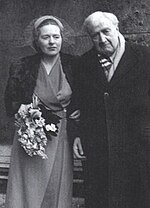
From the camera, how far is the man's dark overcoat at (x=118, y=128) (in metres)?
4.00

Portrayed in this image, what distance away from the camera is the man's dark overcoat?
4004 millimetres

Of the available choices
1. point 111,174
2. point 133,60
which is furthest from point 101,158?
point 133,60

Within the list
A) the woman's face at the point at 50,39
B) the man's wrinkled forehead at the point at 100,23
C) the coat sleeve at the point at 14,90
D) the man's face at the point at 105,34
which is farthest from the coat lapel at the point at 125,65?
the coat sleeve at the point at 14,90

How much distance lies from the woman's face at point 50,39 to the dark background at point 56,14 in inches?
27.4

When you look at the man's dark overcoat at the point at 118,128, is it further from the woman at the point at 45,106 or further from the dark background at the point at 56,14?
the dark background at the point at 56,14

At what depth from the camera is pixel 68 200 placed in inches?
175

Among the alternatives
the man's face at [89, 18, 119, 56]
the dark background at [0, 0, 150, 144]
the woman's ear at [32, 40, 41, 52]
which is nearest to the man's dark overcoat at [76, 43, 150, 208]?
the man's face at [89, 18, 119, 56]

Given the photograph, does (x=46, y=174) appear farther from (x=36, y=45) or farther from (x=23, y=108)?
(x=36, y=45)

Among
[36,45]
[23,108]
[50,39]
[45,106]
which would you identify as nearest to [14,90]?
[23,108]

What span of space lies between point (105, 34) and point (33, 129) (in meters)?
0.95

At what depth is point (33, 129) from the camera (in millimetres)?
4230

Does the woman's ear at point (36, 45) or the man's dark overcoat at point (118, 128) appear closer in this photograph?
the man's dark overcoat at point (118, 128)

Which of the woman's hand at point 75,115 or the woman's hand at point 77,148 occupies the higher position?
the woman's hand at point 75,115

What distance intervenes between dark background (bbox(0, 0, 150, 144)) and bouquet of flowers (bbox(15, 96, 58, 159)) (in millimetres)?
933
